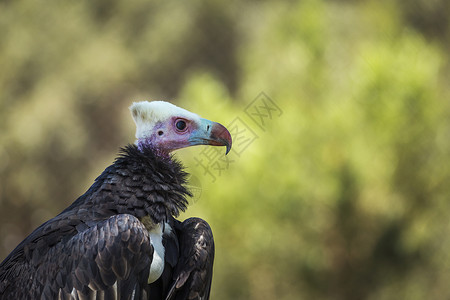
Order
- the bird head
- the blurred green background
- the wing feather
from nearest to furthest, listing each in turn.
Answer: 1. the wing feather
2. the bird head
3. the blurred green background

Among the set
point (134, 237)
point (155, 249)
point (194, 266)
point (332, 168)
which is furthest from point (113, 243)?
point (332, 168)

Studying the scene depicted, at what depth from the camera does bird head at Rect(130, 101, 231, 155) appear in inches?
92.6

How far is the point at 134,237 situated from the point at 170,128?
0.49 m

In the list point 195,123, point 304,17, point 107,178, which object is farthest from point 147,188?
point 304,17

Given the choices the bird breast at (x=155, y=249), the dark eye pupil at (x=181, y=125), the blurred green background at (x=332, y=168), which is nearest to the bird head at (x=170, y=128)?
the dark eye pupil at (x=181, y=125)

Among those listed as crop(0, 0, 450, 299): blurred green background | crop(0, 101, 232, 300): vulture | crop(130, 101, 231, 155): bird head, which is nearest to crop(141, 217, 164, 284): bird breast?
crop(0, 101, 232, 300): vulture

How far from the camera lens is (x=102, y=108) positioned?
35.2 ft

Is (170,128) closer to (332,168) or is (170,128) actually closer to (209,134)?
(209,134)

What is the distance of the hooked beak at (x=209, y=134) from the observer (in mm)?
2332

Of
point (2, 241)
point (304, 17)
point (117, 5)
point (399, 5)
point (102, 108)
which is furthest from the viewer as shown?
point (117, 5)

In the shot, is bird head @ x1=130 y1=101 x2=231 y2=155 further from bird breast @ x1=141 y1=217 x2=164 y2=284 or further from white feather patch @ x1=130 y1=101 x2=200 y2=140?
bird breast @ x1=141 y1=217 x2=164 y2=284

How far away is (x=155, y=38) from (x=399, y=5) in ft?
20.0

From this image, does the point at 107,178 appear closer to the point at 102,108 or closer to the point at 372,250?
the point at 372,250

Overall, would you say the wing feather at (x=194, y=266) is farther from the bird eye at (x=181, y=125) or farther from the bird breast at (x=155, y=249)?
the bird eye at (x=181, y=125)
